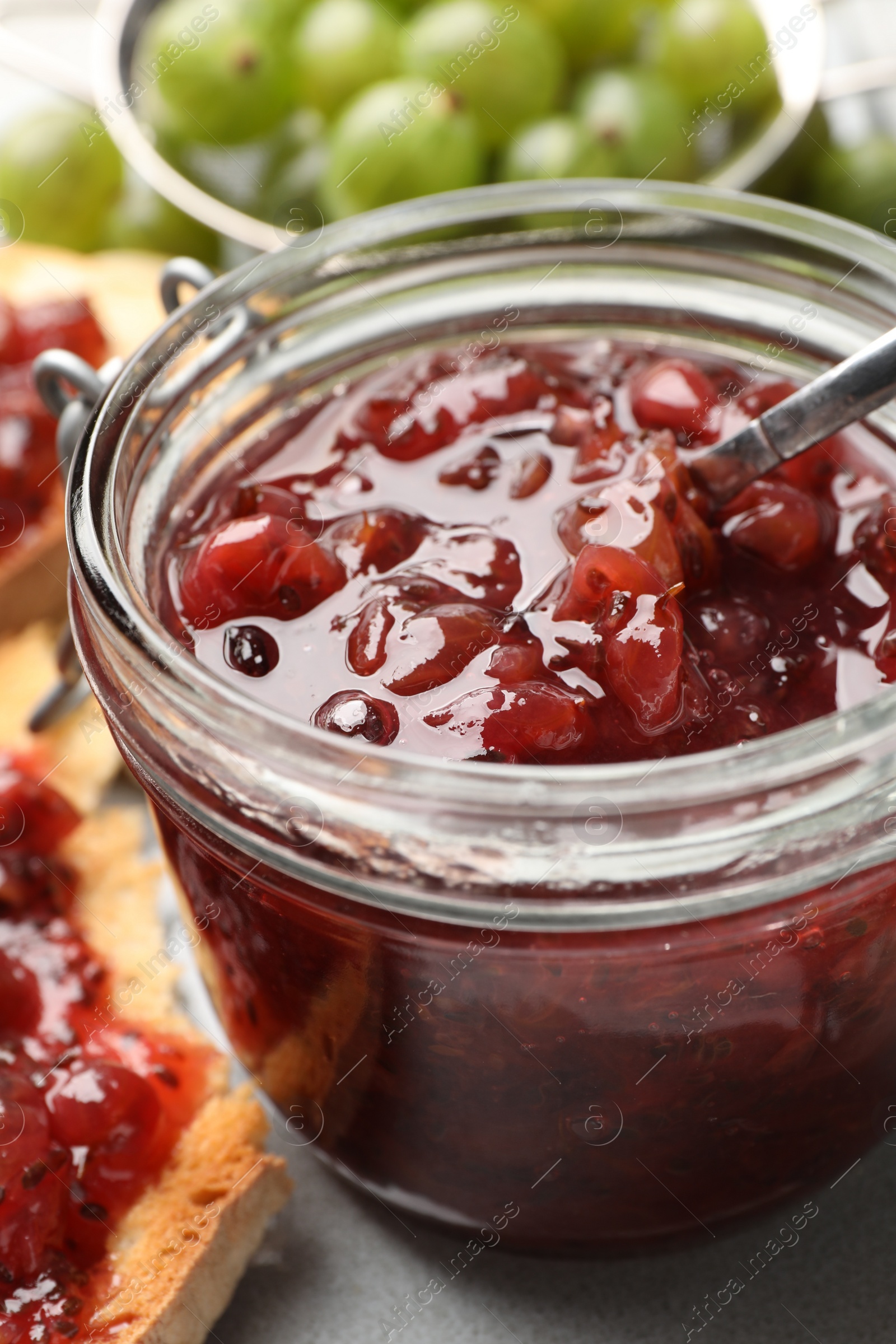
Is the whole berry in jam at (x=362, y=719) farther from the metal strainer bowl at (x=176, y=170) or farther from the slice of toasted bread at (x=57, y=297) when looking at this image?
the metal strainer bowl at (x=176, y=170)

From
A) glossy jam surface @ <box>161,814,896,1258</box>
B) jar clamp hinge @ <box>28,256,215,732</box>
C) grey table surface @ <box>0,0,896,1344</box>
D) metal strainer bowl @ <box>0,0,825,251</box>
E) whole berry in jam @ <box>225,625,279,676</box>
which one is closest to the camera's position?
glossy jam surface @ <box>161,814,896,1258</box>

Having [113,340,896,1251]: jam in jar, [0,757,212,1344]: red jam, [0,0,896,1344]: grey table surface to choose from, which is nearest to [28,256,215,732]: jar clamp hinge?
[113,340,896,1251]: jam in jar

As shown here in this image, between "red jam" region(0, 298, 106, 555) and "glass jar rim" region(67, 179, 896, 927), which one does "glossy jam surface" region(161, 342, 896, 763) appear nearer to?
"glass jar rim" region(67, 179, 896, 927)

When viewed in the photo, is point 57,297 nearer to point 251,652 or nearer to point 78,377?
point 78,377

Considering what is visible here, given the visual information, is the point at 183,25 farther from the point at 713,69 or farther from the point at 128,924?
the point at 128,924

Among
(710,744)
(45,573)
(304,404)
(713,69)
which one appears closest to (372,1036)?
(710,744)

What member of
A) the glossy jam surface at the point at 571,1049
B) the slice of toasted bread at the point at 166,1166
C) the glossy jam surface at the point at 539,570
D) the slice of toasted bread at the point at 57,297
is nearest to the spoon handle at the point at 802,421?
the glossy jam surface at the point at 539,570

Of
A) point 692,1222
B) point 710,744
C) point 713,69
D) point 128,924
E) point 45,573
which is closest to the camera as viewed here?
point 710,744
